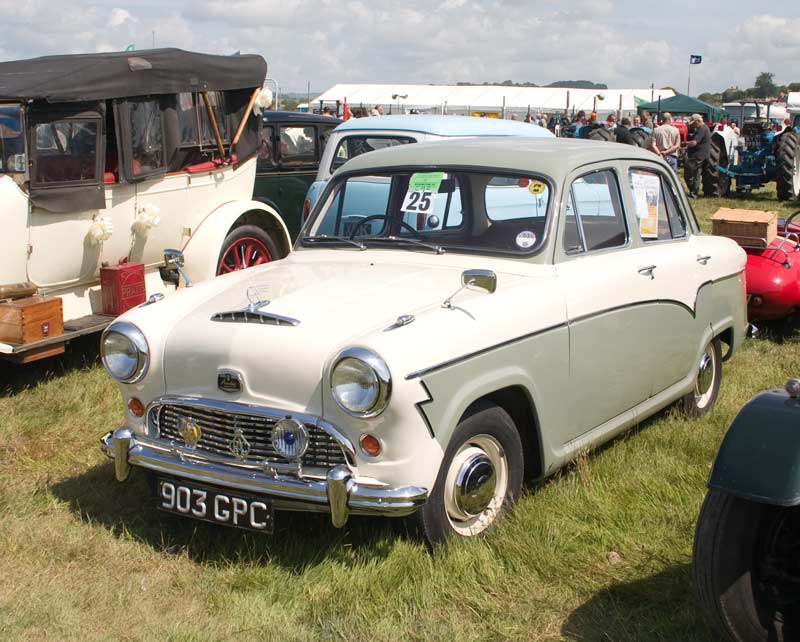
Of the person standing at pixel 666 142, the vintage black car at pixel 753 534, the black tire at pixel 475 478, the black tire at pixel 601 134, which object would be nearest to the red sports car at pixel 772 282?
the black tire at pixel 475 478

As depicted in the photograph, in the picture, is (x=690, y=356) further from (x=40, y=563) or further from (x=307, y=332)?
(x=40, y=563)

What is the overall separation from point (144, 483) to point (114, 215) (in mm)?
2525

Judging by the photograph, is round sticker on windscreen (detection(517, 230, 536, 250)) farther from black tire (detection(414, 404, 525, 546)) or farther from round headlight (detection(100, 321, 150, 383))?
round headlight (detection(100, 321, 150, 383))

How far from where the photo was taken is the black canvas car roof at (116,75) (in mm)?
5941

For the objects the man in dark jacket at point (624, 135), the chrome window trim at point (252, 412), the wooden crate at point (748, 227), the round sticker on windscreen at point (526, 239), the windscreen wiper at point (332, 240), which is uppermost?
the man in dark jacket at point (624, 135)

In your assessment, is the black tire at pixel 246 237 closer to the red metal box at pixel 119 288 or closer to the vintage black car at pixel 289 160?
the red metal box at pixel 119 288

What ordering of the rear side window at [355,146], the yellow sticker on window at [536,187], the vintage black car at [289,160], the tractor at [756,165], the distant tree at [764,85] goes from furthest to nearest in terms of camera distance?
the distant tree at [764,85]
the tractor at [756,165]
the vintage black car at [289,160]
the rear side window at [355,146]
the yellow sticker on window at [536,187]

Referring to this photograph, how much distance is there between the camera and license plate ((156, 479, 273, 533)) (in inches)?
140

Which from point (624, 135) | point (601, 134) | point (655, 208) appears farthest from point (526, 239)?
point (624, 135)

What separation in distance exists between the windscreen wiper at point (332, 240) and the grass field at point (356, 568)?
4.45ft

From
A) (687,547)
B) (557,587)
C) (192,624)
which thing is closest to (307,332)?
(192,624)

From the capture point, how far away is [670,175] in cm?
536

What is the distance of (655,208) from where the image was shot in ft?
16.8

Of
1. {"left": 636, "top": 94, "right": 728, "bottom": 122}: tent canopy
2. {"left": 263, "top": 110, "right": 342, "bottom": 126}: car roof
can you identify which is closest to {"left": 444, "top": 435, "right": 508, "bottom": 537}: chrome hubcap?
{"left": 263, "top": 110, "right": 342, "bottom": 126}: car roof
